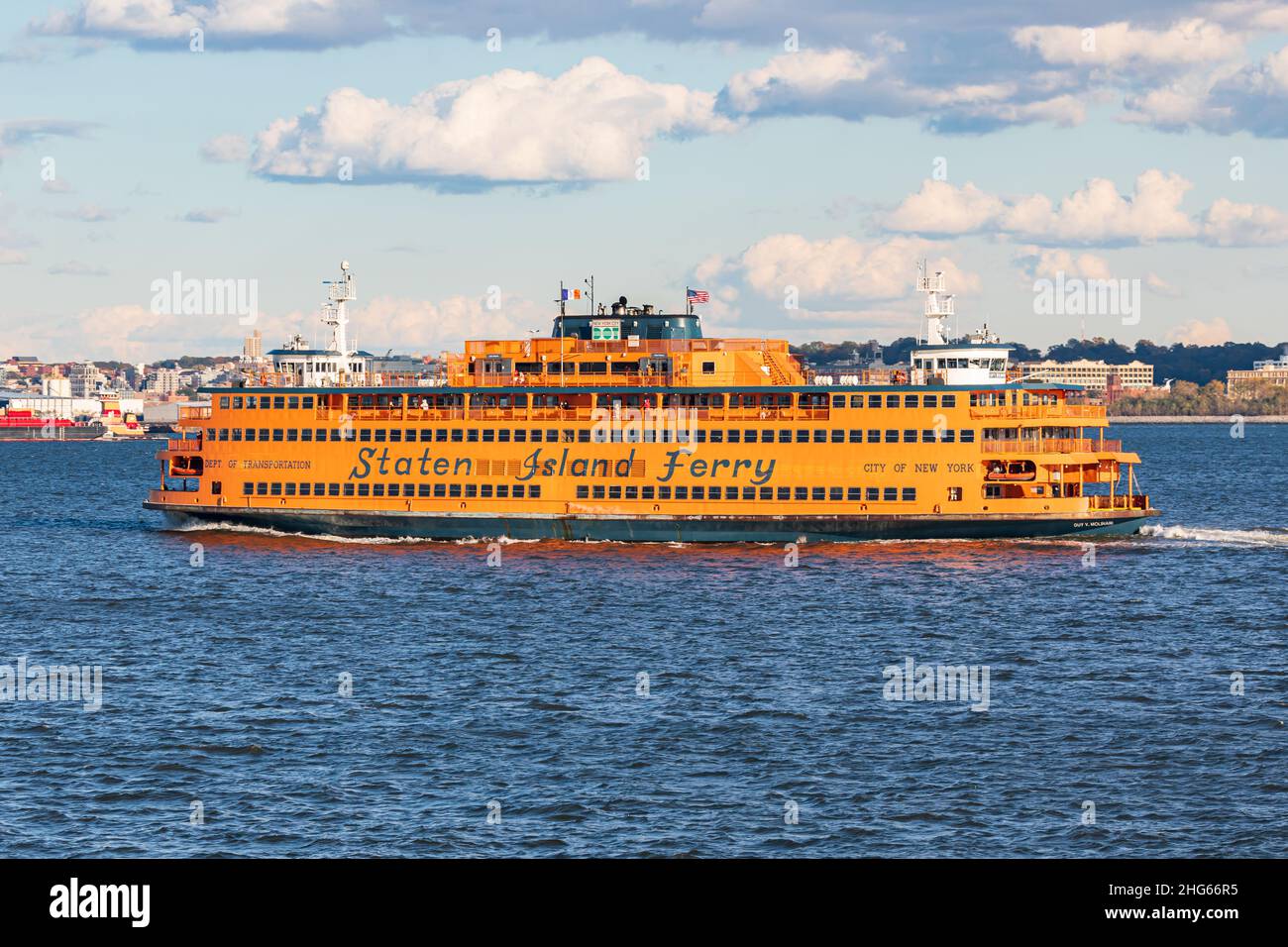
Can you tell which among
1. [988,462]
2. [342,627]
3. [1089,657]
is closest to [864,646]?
[1089,657]

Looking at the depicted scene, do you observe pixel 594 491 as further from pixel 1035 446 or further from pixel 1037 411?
pixel 1037 411

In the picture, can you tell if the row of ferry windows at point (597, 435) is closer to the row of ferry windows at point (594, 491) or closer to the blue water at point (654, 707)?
the row of ferry windows at point (594, 491)

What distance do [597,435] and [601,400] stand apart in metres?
2.11

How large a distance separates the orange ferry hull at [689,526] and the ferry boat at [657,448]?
0.30ft

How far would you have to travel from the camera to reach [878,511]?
68875mm

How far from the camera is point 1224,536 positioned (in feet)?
240

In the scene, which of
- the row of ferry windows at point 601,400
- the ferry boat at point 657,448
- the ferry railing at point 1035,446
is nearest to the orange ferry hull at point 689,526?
the ferry boat at point 657,448

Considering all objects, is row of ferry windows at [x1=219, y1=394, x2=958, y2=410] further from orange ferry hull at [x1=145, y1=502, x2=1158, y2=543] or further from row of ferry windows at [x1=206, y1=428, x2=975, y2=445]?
orange ferry hull at [x1=145, y1=502, x2=1158, y2=543]

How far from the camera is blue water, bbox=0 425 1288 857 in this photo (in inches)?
1063

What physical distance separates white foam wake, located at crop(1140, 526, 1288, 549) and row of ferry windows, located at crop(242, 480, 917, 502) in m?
13.4

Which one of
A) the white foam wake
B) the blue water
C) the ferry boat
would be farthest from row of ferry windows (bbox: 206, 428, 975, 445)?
the white foam wake

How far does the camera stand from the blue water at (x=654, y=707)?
27000 millimetres
